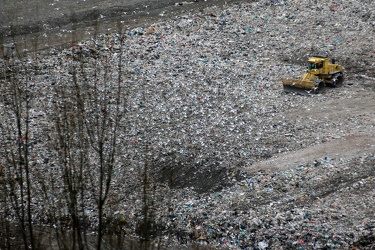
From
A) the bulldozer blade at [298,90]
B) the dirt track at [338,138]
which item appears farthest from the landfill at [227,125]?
the bulldozer blade at [298,90]

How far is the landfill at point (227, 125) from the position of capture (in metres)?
8.66

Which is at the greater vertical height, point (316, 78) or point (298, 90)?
point (316, 78)

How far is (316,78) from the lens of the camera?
40.2 ft

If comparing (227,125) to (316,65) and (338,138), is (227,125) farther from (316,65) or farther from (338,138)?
(316,65)

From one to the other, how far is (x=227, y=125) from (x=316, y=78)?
88.2 inches

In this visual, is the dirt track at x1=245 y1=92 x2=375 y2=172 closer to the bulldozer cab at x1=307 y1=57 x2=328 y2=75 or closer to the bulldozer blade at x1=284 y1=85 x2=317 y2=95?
the bulldozer blade at x1=284 y1=85 x2=317 y2=95

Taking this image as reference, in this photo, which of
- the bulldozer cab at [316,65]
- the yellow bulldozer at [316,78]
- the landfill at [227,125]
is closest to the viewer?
the landfill at [227,125]

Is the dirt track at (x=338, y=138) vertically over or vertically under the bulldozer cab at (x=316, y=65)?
under

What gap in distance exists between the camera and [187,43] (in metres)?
14.5

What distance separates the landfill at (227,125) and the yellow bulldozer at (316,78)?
0.22 meters

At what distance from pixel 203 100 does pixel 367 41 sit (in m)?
4.37

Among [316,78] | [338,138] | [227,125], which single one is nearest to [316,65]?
[316,78]

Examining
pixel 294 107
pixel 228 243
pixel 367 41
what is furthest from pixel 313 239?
pixel 367 41

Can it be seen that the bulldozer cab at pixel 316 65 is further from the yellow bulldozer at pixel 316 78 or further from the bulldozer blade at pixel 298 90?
the bulldozer blade at pixel 298 90
